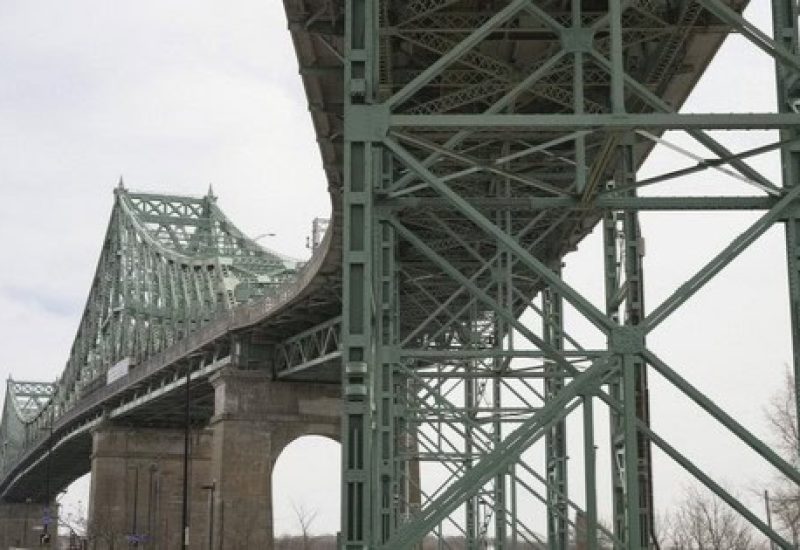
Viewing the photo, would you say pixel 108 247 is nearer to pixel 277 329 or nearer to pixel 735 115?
pixel 277 329

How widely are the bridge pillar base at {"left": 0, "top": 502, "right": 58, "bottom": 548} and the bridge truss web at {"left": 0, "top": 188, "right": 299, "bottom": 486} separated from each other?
3842 centimetres

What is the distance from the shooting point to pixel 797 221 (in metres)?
15.2

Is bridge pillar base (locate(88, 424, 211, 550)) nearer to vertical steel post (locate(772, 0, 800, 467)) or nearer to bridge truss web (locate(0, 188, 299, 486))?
bridge truss web (locate(0, 188, 299, 486))

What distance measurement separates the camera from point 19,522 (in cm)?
17700

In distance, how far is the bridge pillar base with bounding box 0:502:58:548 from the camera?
6767 inches

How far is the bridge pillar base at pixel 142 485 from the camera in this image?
92.9 metres

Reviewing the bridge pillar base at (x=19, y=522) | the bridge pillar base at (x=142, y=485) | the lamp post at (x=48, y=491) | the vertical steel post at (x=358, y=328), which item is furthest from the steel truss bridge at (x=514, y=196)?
the bridge pillar base at (x=19, y=522)

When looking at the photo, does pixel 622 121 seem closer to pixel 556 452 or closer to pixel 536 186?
pixel 536 186

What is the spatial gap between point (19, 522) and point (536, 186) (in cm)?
17003

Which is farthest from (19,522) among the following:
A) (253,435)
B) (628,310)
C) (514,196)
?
(628,310)

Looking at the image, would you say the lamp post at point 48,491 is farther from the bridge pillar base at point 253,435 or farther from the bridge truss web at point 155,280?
the bridge pillar base at point 253,435

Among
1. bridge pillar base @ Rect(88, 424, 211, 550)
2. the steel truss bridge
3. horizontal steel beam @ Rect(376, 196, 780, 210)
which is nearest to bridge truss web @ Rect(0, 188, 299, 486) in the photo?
bridge pillar base @ Rect(88, 424, 211, 550)

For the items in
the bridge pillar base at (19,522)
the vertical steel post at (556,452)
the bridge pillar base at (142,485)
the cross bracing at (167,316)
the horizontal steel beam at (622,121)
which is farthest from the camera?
the bridge pillar base at (19,522)

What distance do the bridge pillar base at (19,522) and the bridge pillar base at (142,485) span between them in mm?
73458
